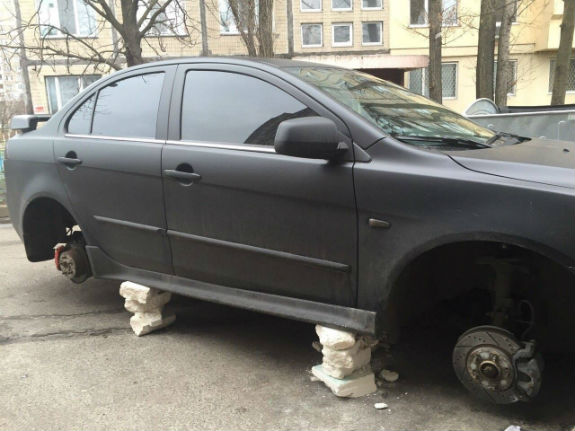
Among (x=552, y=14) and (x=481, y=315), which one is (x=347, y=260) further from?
(x=552, y=14)

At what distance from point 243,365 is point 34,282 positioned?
2621mm

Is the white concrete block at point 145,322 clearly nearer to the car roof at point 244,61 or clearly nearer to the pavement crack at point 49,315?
the pavement crack at point 49,315

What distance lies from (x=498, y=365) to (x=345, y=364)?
0.71 m

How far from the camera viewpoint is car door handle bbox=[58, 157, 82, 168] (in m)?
3.42

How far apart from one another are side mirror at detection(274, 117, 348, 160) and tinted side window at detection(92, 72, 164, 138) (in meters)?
1.13

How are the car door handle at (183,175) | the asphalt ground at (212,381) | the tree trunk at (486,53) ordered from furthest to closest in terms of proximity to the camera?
the tree trunk at (486,53)
the car door handle at (183,175)
the asphalt ground at (212,381)

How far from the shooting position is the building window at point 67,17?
66.3 feet

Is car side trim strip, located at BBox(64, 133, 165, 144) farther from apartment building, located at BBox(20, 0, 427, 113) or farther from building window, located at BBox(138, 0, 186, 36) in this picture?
apartment building, located at BBox(20, 0, 427, 113)

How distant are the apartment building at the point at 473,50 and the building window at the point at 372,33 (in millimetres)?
474

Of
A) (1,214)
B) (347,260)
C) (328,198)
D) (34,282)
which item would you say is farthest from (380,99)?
(1,214)

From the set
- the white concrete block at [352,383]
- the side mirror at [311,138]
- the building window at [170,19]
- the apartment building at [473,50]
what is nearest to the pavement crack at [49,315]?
the white concrete block at [352,383]

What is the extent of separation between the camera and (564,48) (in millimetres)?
10859

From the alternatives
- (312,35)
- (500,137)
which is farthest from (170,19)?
(500,137)

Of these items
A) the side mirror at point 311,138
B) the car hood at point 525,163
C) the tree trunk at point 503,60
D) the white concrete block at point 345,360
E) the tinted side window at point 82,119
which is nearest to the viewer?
the car hood at point 525,163
